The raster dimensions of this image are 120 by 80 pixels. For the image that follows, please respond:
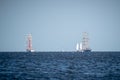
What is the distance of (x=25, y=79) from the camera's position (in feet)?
138

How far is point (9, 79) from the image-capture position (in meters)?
41.3

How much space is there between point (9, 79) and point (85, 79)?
10.1m

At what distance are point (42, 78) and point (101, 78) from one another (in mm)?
8157

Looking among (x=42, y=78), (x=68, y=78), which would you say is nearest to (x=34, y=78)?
(x=42, y=78)

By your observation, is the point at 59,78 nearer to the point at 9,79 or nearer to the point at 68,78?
the point at 68,78

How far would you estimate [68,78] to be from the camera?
4341 centimetres

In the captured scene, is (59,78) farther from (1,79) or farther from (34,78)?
(1,79)

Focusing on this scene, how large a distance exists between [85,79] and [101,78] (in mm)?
2737

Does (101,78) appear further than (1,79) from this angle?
Yes

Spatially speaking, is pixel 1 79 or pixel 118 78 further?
pixel 118 78

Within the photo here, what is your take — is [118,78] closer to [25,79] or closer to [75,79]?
[75,79]

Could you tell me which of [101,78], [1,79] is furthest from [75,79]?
[1,79]

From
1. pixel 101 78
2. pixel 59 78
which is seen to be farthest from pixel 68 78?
pixel 101 78

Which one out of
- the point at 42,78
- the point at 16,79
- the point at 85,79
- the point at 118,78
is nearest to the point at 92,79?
the point at 85,79
